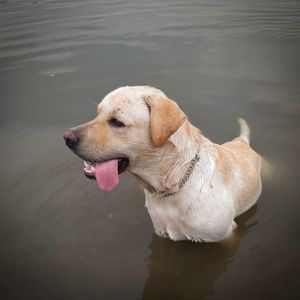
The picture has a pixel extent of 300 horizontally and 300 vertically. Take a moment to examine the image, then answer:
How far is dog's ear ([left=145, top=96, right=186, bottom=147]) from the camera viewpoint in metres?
3.35

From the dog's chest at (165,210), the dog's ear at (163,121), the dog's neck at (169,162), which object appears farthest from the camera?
the dog's chest at (165,210)

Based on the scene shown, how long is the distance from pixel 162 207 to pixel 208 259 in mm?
1061

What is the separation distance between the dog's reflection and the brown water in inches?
0.5

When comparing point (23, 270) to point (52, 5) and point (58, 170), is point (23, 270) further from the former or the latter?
point (52, 5)

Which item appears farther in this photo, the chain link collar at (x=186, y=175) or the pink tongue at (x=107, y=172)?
the chain link collar at (x=186, y=175)

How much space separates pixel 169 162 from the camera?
3.79m

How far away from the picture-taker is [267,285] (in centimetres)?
429

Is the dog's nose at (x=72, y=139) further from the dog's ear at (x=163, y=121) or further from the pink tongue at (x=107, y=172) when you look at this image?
the dog's ear at (x=163, y=121)

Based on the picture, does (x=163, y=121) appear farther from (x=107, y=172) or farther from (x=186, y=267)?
(x=186, y=267)

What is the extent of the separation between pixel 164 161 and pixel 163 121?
570mm

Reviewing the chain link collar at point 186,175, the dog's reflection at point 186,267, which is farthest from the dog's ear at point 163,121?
the dog's reflection at point 186,267

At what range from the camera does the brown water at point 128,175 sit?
4.52 meters

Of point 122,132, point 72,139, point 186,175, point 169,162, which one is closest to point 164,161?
point 169,162

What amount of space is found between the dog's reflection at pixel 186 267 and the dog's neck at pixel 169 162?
1.21 metres
